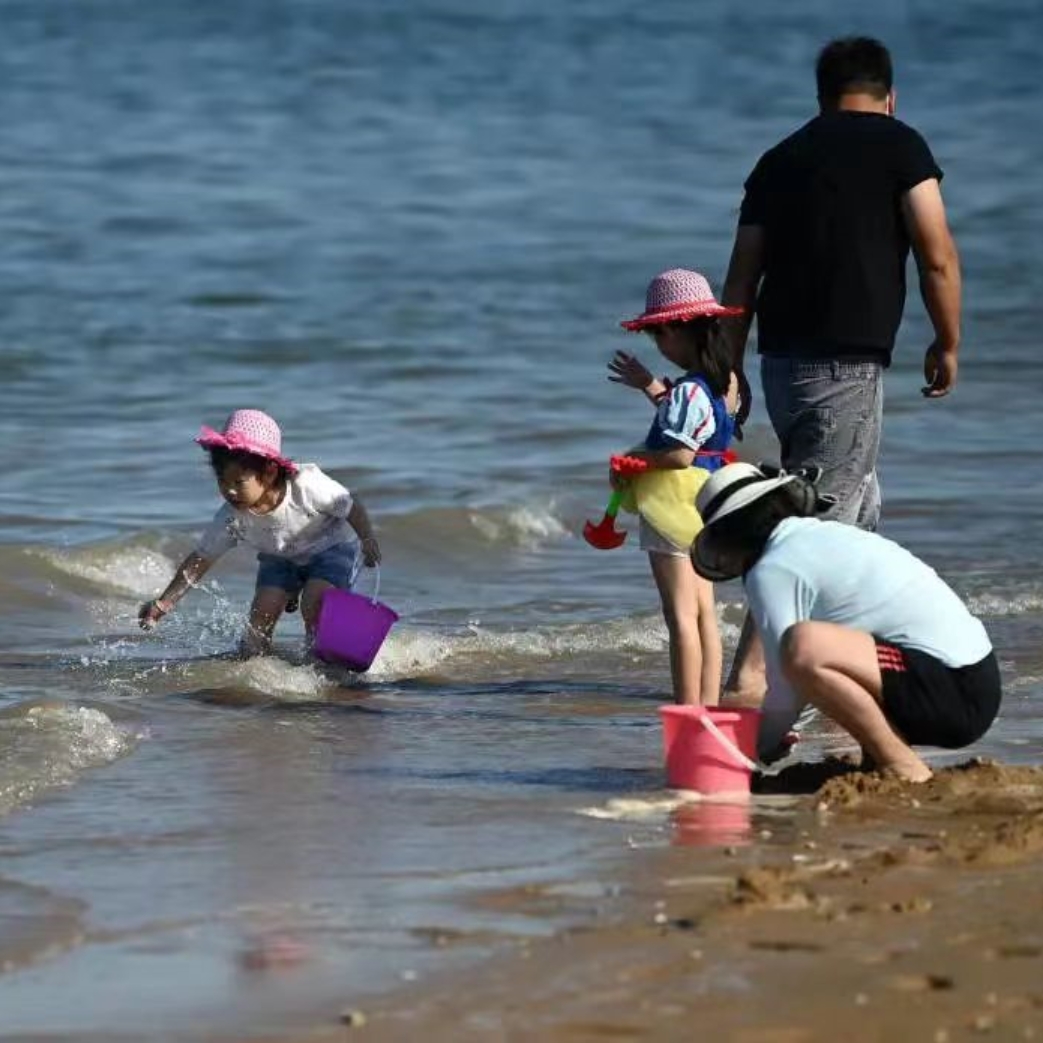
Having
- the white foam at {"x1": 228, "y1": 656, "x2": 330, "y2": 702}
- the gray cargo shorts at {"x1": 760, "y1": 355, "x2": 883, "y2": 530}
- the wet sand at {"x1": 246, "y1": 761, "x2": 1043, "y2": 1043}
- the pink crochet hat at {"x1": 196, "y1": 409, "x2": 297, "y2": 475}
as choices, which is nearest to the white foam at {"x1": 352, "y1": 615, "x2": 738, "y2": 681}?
the white foam at {"x1": 228, "y1": 656, "x2": 330, "y2": 702}

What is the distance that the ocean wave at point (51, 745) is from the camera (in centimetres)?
632

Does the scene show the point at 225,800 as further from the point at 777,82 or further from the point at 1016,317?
the point at 777,82

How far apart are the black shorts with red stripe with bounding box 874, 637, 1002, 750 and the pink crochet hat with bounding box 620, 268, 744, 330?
4.38ft

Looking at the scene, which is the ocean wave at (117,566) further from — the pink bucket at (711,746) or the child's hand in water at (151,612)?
the pink bucket at (711,746)

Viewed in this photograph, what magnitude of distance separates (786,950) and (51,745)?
109 inches

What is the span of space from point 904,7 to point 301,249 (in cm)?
2569

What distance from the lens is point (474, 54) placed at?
115ft

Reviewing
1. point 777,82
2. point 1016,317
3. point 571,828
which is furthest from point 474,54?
point 571,828

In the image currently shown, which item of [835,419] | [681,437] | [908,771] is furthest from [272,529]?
[908,771]

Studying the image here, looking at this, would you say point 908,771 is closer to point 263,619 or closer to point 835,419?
point 835,419

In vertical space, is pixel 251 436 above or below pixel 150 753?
above

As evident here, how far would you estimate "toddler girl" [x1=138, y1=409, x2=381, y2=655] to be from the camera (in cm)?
776

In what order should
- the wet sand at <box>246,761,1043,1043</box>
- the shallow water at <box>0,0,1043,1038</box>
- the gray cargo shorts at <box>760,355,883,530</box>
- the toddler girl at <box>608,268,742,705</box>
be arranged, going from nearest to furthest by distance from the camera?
the wet sand at <box>246,761,1043,1043</box>
the shallow water at <box>0,0,1043,1038</box>
the toddler girl at <box>608,268,742,705</box>
the gray cargo shorts at <box>760,355,883,530</box>

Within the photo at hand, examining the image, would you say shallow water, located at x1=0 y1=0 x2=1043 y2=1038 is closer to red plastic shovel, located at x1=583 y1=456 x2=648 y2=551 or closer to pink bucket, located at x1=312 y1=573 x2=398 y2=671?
pink bucket, located at x1=312 y1=573 x2=398 y2=671
